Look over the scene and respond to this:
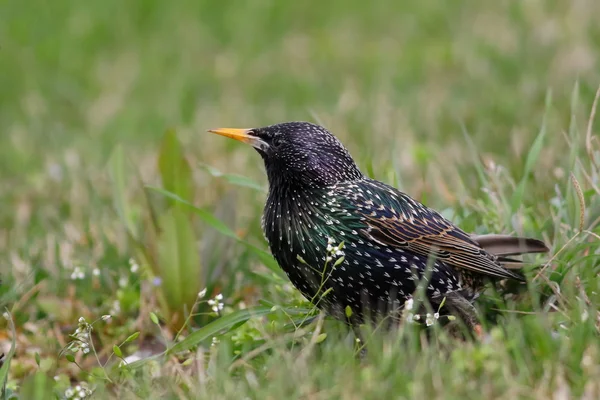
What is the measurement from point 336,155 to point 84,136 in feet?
15.2

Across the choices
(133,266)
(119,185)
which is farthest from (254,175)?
(133,266)

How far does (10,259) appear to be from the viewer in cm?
558

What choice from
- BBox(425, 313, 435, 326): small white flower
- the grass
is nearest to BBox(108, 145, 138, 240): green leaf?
the grass

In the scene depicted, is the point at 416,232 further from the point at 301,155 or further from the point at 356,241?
the point at 301,155

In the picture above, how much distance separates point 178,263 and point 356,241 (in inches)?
41.8

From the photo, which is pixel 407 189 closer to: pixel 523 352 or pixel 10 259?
pixel 10 259

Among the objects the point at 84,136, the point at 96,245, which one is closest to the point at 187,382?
the point at 96,245

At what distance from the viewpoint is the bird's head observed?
430cm

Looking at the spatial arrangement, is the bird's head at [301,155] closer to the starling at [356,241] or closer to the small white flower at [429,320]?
the starling at [356,241]

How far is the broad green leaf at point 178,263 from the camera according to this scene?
4746 mm

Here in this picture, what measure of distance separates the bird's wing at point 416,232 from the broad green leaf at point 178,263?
0.93 metres

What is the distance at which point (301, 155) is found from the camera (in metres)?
4.30

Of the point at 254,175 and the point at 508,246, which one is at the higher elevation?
the point at 508,246

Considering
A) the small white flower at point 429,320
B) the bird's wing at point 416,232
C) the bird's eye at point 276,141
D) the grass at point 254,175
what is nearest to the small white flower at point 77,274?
the grass at point 254,175
